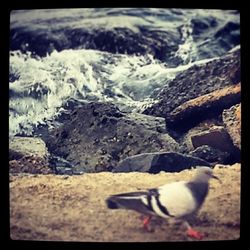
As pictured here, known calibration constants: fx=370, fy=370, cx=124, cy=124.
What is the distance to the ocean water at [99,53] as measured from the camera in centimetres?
134

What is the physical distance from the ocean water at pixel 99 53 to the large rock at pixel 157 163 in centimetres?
→ 18

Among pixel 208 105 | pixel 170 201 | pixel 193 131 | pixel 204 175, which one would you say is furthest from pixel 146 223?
pixel 208 105

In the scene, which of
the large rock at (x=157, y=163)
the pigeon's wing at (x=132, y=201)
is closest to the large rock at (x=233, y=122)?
the large rock at (x=157, y=163)

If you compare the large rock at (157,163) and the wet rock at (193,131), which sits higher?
the wet rock at (193,131)

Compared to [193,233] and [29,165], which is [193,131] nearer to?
[193,233]

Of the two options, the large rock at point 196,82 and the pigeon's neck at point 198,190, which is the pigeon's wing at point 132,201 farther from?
the large rock at point 196,82

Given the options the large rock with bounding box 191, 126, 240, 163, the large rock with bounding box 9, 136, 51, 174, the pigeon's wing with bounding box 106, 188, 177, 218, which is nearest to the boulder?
the large rock with bounding box 191, 126, 240, 163

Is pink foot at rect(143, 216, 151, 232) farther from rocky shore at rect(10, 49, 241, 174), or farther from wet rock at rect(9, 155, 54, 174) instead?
wet rock at rect(9, 155, 54, 174)

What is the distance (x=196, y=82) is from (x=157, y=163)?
327mm

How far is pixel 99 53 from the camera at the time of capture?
4.42ft

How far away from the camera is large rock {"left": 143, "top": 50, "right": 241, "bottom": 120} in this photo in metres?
1.34

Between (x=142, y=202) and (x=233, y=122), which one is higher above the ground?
(x=233, y=122)
